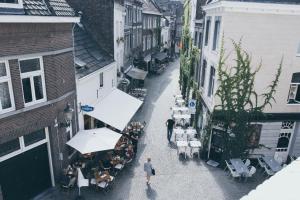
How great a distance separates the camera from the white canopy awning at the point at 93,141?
13664 mm

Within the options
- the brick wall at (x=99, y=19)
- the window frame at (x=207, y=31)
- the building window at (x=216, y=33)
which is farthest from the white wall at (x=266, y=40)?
the brick wall at (x=99, y=19)

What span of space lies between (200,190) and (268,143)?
18.7ft

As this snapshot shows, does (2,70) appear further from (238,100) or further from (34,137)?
(238,100)

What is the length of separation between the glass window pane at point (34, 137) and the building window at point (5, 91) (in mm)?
1678

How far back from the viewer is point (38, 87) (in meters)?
11.6

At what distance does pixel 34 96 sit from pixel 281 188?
1041 cm

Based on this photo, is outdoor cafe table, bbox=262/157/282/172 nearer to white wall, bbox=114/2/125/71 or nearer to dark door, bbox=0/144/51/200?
dark door, bbox=0/144/51/200

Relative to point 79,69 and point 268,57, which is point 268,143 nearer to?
point 268,57

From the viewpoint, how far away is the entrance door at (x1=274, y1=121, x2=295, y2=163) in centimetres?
1619

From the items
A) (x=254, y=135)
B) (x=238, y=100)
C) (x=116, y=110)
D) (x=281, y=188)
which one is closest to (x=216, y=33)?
(x=238, y=100)

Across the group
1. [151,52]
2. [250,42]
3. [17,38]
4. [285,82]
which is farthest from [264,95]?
[151,52]

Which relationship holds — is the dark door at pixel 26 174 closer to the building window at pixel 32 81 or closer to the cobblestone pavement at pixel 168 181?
the cobblestone pavement at pixel 168 181

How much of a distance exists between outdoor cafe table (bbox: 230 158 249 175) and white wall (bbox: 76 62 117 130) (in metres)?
9.43

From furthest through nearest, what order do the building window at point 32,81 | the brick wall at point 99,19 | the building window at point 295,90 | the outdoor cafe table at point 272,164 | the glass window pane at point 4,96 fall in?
the brick wall at point 99,19, the building window at point 295,90, the outdoor cafe table at point 272,164, the building window at point 32,81, the glass window pane at point 4,96
